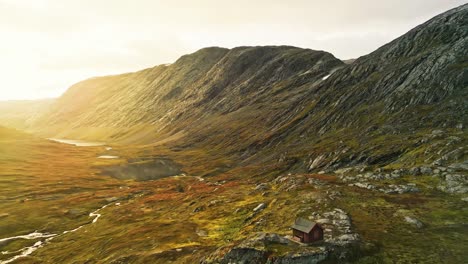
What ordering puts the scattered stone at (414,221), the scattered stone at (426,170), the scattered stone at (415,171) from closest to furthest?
the scattered stone at (414,221) → the scattered stone at (426,170) → the scattered stone at (415,171)

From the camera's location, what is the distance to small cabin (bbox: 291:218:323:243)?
4927cm

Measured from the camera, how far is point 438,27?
167 meters

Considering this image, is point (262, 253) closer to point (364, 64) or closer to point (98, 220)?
point (98, 220)

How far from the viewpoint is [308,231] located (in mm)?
48906

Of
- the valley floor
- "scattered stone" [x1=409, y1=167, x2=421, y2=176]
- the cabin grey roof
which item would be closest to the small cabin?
the cabin grey roof

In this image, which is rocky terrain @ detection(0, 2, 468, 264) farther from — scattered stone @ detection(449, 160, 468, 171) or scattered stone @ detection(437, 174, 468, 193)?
scattered stone @ detection(449, 160, 468, 171)

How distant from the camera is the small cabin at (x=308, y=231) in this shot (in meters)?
49.3

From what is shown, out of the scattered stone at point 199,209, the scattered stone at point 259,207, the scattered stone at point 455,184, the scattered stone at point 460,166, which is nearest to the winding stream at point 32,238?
the scattered stone at point 199,209

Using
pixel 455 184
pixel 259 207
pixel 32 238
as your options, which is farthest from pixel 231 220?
pixel 32 238

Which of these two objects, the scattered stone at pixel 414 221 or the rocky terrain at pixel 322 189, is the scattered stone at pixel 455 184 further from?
the scattered stone at pixel 414 221

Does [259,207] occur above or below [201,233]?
above

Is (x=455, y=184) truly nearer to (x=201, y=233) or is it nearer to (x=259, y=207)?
(x=259, y=207)

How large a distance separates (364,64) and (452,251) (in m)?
161

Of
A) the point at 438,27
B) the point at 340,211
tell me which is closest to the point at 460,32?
the point at 438,27
